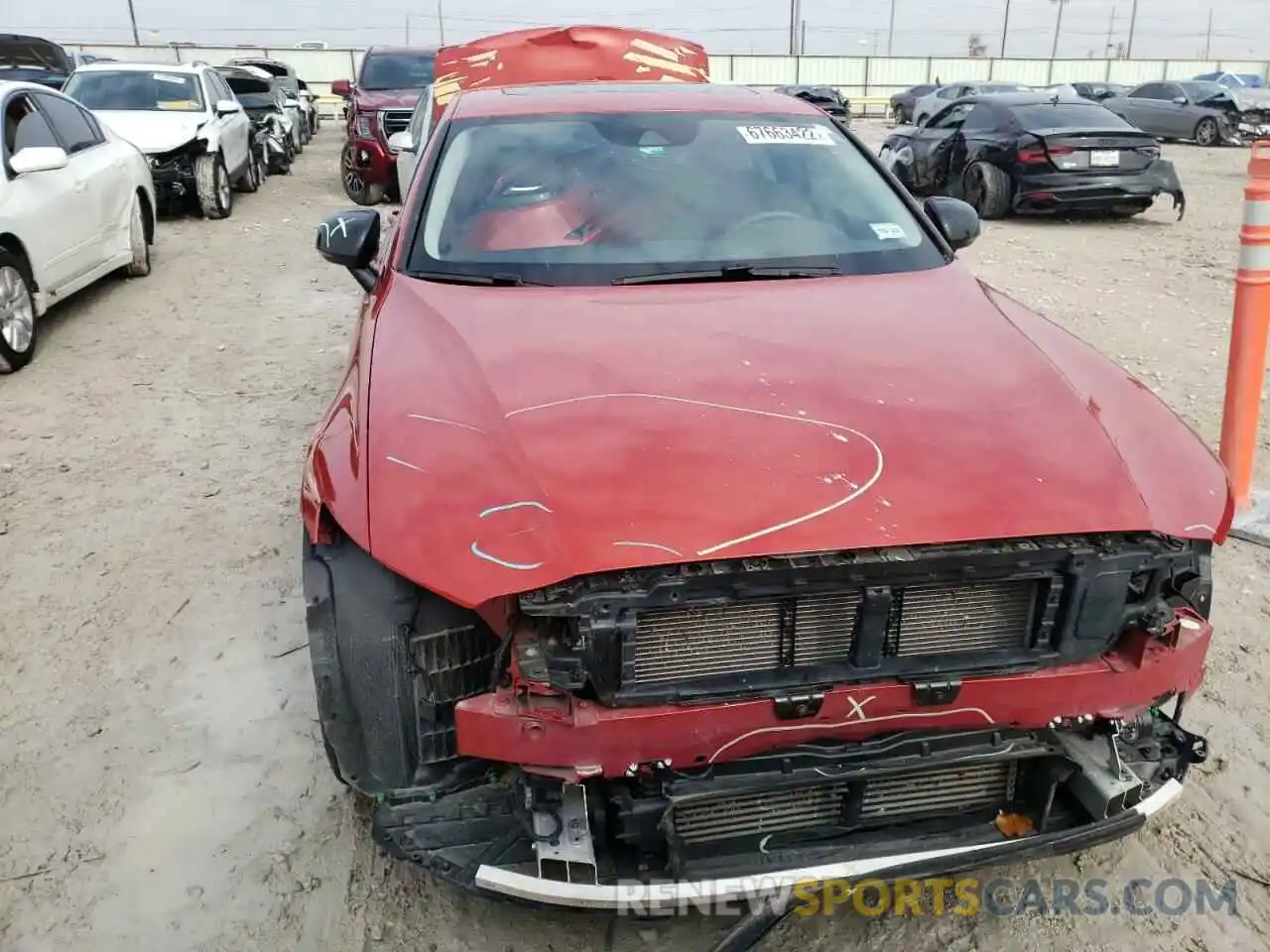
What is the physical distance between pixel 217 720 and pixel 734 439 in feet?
6.07

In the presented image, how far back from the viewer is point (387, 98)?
1227cm

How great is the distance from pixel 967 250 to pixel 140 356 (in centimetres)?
703

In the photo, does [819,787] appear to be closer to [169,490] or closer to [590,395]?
[590,395]

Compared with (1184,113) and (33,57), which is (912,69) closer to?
(1184,113)

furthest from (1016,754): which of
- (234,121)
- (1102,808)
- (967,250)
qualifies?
(234,121)

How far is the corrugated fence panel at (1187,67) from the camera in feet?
149

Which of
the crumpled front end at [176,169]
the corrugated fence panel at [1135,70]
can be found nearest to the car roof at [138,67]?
the crumpled front end at [176,169]

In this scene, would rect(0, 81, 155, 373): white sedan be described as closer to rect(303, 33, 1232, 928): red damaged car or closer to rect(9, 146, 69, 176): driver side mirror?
rect(9, 146, 69, 176): driver side mirror

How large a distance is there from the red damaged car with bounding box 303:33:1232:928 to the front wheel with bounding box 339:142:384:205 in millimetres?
10492

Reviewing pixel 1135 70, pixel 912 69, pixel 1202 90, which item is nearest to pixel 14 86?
pixel 1202 90

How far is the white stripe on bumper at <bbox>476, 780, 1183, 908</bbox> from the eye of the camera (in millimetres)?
1920

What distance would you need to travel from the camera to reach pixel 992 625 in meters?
2.07

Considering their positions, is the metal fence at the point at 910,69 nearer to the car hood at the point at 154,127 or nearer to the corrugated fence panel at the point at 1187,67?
the corrugated fence panel at the point at 1187,67

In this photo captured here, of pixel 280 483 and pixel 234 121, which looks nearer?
pixel 280 483
